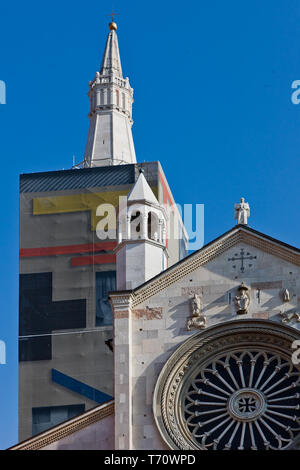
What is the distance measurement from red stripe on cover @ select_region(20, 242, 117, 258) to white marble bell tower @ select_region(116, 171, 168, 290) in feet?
79.8

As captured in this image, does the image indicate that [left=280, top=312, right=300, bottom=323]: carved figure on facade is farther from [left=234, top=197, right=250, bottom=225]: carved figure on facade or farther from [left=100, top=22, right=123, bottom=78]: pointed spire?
[left=100, top=22, right=123, bottom=78]: pointed spire

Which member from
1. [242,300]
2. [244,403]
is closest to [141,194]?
[242,300]

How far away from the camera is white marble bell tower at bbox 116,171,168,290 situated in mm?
38188

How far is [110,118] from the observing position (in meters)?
66.6

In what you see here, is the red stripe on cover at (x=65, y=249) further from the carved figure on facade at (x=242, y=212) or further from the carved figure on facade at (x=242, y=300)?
the carved figure on facade at (x=242, y=300)

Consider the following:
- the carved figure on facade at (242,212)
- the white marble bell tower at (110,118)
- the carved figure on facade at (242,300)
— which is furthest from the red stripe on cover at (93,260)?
the carved figure on facade at (242,300)

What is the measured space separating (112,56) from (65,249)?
10939 millimetres

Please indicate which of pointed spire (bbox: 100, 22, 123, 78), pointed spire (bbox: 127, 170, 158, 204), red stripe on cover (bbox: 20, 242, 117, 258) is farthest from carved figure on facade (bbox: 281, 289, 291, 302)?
pointed spire (bbox: 100, 22, 123, 78)

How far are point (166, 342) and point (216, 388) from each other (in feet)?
6.05

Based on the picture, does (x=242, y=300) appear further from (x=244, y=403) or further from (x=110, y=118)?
(x=110, y=118)

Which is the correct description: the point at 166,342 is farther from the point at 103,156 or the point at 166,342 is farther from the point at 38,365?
the point at 103,156

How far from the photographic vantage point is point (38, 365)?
62.5 metres

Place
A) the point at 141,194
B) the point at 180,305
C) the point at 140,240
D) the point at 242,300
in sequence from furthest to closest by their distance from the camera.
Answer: the point at 141,194 < the point at 140,240 < the point at 180,305 < the point at 242,300
